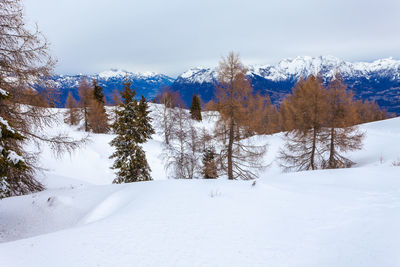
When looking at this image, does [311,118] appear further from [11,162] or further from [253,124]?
[11,162]

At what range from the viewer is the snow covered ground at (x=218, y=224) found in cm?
380

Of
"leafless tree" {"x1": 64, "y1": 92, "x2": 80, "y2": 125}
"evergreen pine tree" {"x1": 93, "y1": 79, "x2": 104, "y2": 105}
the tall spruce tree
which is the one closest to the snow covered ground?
the tall spruce tree

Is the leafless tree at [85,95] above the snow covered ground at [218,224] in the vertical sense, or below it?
above

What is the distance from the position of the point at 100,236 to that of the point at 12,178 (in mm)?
5376

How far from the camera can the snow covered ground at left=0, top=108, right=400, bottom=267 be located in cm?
380

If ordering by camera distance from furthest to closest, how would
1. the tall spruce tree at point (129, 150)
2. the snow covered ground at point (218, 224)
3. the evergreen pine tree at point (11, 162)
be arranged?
the tall spruce tree at point (129, 150) → the evergreen pine tree at point (11, 162) → the snow covered ground at point (218, 224)

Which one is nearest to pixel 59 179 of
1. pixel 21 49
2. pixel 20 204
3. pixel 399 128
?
pixel 20 204

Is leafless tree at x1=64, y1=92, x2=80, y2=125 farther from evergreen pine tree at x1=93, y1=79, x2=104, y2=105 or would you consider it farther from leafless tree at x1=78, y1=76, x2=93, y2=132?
evergreen pine tree at x1=93, y1=79, x2=104, y2=105

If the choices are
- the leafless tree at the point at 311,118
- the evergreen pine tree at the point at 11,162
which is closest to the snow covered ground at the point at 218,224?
the evergreen pine tree at the point at 11,162

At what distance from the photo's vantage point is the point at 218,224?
506 cm

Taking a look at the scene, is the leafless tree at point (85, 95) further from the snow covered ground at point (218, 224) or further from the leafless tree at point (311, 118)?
the leafless tree at point (311, 118)

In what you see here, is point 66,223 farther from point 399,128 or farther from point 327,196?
point 399,128

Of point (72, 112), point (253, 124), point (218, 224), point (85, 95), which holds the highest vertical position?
point (85, 95)

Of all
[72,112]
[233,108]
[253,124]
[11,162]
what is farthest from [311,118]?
[72,112]
